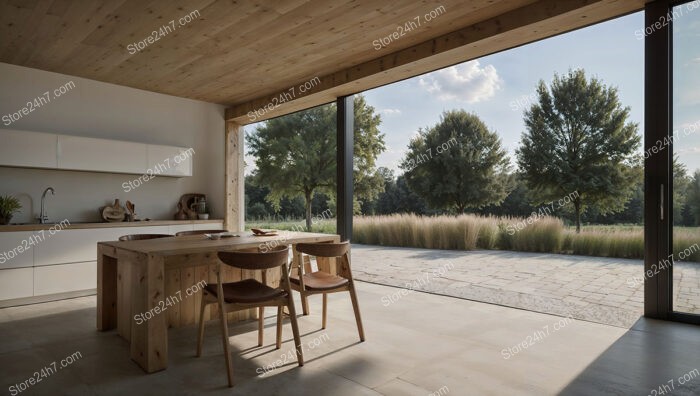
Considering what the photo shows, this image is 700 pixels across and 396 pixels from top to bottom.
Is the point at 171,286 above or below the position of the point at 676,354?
above

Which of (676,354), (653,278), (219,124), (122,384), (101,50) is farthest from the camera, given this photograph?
(219,124)

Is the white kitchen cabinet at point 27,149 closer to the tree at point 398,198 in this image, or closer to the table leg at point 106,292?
the table leg at point 106,292

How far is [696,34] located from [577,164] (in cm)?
753

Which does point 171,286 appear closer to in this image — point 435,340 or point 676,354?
point 435,340

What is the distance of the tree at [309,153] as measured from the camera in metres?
11.9

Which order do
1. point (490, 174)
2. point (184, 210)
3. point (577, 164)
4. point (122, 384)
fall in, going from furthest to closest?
point (490, 174) → point (577, 164) → point (184, 210) → point (122, 384)

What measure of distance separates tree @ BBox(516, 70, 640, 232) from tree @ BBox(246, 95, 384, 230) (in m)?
4.14

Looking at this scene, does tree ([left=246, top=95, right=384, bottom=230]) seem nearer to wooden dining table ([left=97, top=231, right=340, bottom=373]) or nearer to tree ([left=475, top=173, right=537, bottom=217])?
tree ([left=475, top=173, right=537, bottom=217])

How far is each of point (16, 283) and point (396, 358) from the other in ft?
13.1

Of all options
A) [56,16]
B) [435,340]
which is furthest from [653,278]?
[56,16]

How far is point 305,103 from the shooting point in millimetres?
5684

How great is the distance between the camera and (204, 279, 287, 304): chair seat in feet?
8.42

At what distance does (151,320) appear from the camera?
255 cm

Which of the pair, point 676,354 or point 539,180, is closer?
point 676,354
